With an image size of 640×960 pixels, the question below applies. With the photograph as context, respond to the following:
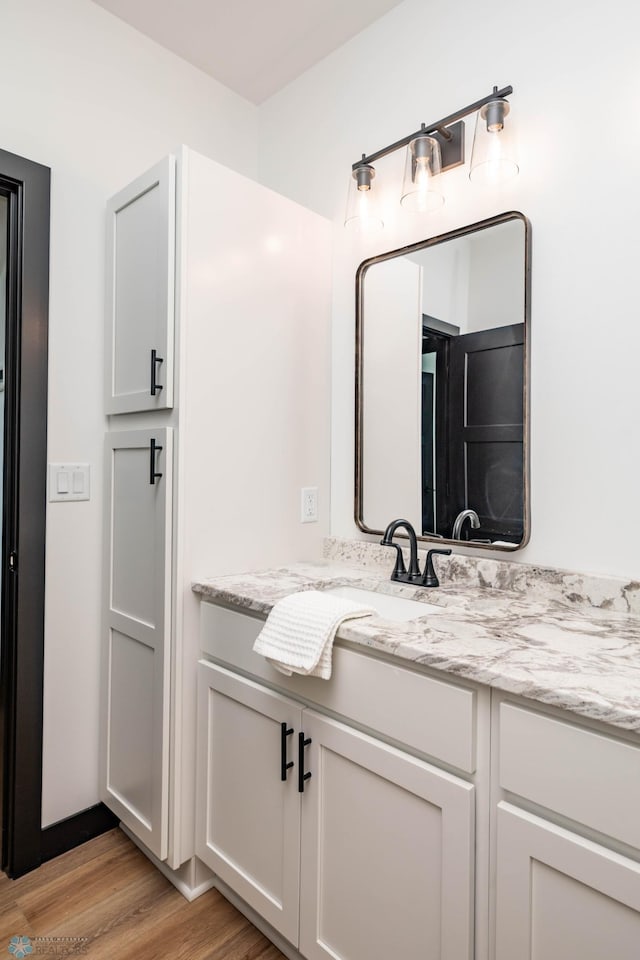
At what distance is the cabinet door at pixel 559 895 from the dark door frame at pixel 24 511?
1.39 metres

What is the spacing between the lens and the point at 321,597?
1336mm

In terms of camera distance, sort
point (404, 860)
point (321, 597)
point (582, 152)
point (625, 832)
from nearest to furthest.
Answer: point (625, 832) → point (404, 860) → point (321, 597) → point (582, 152)

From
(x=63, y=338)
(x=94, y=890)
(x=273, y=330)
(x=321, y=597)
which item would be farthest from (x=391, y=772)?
(x=63, y=338)

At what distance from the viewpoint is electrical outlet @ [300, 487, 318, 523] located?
1.97 m

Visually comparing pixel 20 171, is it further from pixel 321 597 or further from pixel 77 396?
pixel 321 597

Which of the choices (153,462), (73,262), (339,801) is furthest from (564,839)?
(73,262)

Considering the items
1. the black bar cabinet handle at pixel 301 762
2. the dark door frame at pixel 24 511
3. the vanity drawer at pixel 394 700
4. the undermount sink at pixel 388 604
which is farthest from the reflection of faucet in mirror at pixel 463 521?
the dark door frame at pixel 24 511

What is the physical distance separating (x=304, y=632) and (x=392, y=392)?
94cm

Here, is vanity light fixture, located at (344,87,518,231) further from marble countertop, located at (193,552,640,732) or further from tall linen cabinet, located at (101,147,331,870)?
marble countertop, located at (193,552,640,732)

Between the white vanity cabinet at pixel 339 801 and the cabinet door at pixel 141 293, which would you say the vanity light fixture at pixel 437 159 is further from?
the white vanity cabinet at pixel 339 801

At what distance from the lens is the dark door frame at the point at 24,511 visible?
Answer: 169 cm

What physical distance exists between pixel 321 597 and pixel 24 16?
192cm

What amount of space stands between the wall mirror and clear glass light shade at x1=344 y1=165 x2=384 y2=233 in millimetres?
119

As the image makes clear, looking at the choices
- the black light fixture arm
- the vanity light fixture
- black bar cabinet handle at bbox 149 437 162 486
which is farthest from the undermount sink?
the black light fixture arm
